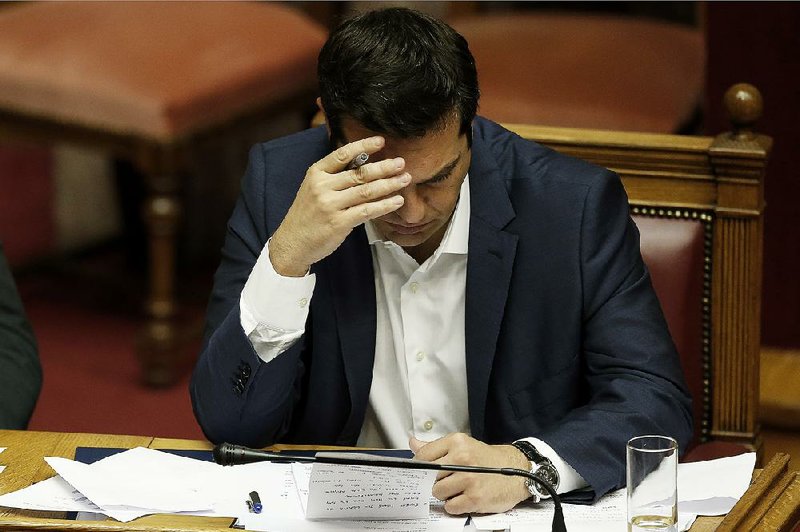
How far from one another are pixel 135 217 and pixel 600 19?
68.9 inches

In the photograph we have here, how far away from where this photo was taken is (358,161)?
2.07 metres

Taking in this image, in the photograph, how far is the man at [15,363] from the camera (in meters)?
2.46

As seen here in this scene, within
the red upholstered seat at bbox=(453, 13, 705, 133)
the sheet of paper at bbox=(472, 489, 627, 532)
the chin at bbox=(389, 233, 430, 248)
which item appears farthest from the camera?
the red upholstered seat at bbox=(453, 13, 705, 133)

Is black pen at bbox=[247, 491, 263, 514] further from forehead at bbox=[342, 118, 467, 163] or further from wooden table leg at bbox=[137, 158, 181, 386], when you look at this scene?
wooden table leg at bbox=[137, 158, 181, 386]

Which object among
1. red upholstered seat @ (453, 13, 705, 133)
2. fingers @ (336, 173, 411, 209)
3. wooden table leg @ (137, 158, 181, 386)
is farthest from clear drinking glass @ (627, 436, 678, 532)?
wooden table leg @ (137, 158, 181, 386)

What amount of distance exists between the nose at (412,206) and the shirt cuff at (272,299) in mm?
170

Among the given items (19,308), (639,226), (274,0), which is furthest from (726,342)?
(274,0)

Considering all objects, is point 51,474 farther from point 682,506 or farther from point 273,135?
point 273,135

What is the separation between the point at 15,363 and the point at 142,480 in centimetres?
66

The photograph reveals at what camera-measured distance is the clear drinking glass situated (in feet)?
5.73

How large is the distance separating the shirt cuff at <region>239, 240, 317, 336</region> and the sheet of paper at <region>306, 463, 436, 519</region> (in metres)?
0.39

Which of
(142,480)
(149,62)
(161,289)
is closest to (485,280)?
(142,480)

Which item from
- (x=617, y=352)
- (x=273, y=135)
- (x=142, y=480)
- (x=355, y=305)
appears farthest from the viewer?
(x=273, y=135)

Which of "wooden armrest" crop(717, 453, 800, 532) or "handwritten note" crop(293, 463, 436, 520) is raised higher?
"handwritten note" crop(293, 463, 436, 520)
